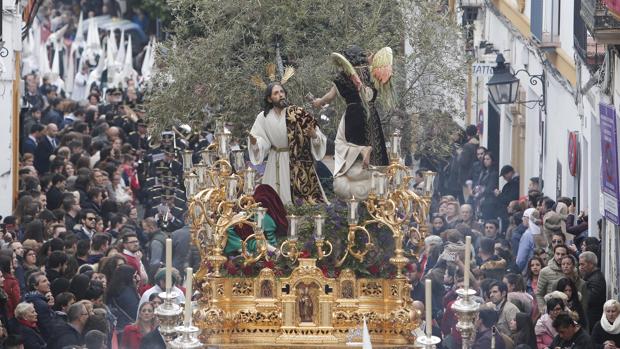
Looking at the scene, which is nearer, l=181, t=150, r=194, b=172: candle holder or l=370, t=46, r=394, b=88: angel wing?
l=181, t=150, r=194, b=172: candle holder

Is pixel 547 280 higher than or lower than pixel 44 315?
higher

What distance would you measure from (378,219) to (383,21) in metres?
11.9

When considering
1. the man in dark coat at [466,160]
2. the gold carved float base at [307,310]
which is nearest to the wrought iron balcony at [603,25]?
the gold carved float base at [307,310]

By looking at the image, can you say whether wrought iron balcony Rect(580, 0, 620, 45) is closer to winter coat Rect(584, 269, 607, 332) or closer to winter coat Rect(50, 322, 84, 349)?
winter coat Rect(584, 269, 607, 332)

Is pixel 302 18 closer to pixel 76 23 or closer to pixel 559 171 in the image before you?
pixel 559 171

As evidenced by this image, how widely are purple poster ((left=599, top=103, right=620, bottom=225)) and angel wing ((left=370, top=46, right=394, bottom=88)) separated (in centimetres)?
676

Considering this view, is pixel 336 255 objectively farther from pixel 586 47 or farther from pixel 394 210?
pixel 586 47

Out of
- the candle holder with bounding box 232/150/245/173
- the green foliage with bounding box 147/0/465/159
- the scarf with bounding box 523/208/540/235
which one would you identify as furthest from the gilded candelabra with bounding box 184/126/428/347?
the scarf with bounding box 523/208/540/235

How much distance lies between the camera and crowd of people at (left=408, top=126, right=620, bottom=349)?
20.5 metres

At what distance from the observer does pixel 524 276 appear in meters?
25.0

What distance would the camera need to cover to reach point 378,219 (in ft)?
56.0

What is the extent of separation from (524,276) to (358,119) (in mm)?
7213

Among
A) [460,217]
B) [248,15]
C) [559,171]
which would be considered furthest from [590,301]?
[559,171]

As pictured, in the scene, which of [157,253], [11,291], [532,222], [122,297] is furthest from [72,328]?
[532,222]
